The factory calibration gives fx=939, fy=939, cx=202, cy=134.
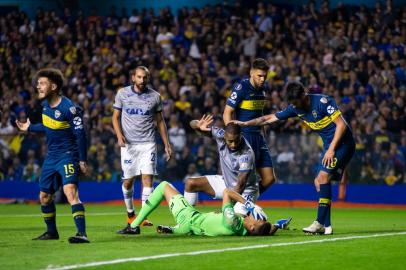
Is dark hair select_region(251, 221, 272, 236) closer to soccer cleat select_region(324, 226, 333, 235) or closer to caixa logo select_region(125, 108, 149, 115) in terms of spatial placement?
soccer cleat select_region(324, 226, 333, 235)

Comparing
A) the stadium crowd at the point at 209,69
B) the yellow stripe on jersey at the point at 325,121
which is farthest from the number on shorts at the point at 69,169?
the stadium crowd at the point at 209,69

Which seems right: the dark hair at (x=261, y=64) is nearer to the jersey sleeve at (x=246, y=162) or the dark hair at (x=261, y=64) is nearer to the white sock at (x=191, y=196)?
the jersey sleeve at (x=246, y=162)

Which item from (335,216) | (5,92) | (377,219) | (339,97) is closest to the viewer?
(377,219)

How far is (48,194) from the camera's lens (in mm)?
12258

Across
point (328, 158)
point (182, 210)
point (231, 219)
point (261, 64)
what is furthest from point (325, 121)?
point (182, 210)

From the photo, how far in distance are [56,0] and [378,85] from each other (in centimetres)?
1380

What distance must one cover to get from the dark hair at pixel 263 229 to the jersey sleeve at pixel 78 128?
2.55 meters

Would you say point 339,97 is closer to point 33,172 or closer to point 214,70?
point 214,70

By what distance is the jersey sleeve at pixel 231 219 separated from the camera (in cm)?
1224

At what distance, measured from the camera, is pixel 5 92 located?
30219 millimetres

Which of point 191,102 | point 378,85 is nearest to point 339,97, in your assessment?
point 378,85

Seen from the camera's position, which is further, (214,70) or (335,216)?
(214,70)

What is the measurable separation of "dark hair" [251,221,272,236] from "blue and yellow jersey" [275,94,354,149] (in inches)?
64.3

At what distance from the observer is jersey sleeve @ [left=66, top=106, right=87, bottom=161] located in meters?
11.8
